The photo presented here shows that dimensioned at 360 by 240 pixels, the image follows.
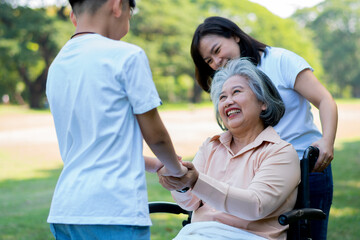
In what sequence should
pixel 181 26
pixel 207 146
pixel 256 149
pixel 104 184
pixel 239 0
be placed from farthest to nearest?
pixel 239 0, pixel 181 26, pixel 207 146, pixel 256 149, pixel 104 184

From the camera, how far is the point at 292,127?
2572mm

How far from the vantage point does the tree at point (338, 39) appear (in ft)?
185

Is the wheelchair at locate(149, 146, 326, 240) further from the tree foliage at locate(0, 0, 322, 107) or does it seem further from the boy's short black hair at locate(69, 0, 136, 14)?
the tree foliage at locate(0, 0, 322, 107)

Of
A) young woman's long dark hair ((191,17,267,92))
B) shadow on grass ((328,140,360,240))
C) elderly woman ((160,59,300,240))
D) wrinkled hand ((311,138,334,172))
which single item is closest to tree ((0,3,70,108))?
shadow on grass ((328,140,360,240))

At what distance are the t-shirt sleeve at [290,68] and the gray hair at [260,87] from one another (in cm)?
24

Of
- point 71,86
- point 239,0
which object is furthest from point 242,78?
point 239,0

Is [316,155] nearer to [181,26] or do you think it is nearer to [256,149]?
[256,149]

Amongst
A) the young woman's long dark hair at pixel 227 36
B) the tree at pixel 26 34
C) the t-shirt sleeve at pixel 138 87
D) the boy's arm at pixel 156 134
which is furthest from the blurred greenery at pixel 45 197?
the tree at pixel 26 34

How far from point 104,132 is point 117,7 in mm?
440

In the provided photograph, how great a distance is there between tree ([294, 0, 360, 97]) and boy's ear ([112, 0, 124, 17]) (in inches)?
2302

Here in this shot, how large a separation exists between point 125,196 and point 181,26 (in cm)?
3686

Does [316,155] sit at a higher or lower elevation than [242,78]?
lower

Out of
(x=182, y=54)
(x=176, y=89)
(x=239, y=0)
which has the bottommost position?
(x=176, y=89)

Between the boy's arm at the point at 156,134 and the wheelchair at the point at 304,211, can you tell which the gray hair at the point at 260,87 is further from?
the boy's arm at the point at 156,134
